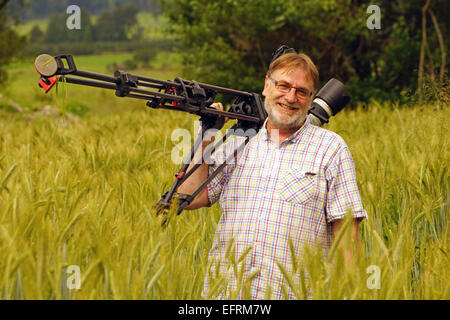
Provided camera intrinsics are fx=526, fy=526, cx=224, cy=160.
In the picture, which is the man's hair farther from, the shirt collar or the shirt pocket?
the shirt pocket

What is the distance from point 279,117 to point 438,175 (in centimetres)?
115

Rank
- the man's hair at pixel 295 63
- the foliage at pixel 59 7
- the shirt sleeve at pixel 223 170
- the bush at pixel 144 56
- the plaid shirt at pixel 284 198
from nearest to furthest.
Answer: the plaid shirt at pixel 284 198 < the man's hair at pixel 295 63 < the shirt sleeve at pixel 223 170 < the bush at pixel 144 56 < the foliage at pixel 59 7

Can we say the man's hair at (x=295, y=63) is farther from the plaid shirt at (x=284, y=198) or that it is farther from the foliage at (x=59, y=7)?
the foliage at (x=59, y=7)

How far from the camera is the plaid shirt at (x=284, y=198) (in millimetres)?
2264

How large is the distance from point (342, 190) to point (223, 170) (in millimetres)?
568

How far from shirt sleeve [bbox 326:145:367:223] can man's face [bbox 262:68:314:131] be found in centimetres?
26

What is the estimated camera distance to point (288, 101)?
237cm

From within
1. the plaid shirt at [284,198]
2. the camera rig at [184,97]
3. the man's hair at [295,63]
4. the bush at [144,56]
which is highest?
the bush at [144,56]

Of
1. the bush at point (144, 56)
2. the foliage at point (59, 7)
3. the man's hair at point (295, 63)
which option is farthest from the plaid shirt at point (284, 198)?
the foliage at point (59, 7)

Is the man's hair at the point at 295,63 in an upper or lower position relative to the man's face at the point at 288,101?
upper

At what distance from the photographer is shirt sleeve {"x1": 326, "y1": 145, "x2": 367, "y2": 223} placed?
2.29 metres

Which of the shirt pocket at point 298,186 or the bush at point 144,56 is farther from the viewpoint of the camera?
the bush at point 144,56

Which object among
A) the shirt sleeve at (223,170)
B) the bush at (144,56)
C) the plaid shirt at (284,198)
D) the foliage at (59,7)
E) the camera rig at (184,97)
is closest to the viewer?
the camera rig at (184,97)

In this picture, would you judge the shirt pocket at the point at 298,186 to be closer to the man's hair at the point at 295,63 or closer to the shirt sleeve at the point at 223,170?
the shirt sleeve at the point at 223,170
